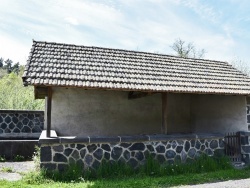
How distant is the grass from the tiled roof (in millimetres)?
2213

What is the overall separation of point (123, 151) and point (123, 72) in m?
2.74

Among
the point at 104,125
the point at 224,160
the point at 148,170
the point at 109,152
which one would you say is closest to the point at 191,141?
the point at 224,160

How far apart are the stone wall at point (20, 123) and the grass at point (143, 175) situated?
24.4 ft

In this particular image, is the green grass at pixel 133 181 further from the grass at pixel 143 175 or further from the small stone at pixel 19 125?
A: the small stone at pixel 19 125

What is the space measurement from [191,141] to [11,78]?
30728 millimetres

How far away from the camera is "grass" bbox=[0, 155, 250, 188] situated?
708 cm

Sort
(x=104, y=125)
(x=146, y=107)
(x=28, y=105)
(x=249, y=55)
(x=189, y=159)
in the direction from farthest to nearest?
(x=249, y=55) < (x=28, y=105) < (x=146, y=107) < (x=104, y=125) < (x=189, y=159)

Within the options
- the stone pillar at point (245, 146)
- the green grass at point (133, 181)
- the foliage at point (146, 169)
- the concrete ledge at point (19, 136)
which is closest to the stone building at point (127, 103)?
the foliage at point (146, 169)

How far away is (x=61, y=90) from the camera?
10531 millimetres

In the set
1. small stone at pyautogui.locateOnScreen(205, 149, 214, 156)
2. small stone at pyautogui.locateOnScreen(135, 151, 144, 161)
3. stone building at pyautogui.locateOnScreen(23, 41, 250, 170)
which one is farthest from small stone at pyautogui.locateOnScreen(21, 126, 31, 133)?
small stone at pyautogui.locateOnScreen(205, 149, 214, 156)

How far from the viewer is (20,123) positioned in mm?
14609

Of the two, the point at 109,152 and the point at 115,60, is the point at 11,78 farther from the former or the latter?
the point at 109,152

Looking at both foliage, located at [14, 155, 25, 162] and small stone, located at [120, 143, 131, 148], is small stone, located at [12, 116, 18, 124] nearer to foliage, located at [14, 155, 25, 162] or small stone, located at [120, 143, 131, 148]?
foliage, located at [14, 155, 25, 162]

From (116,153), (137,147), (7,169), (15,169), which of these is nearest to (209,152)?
(137,147)
